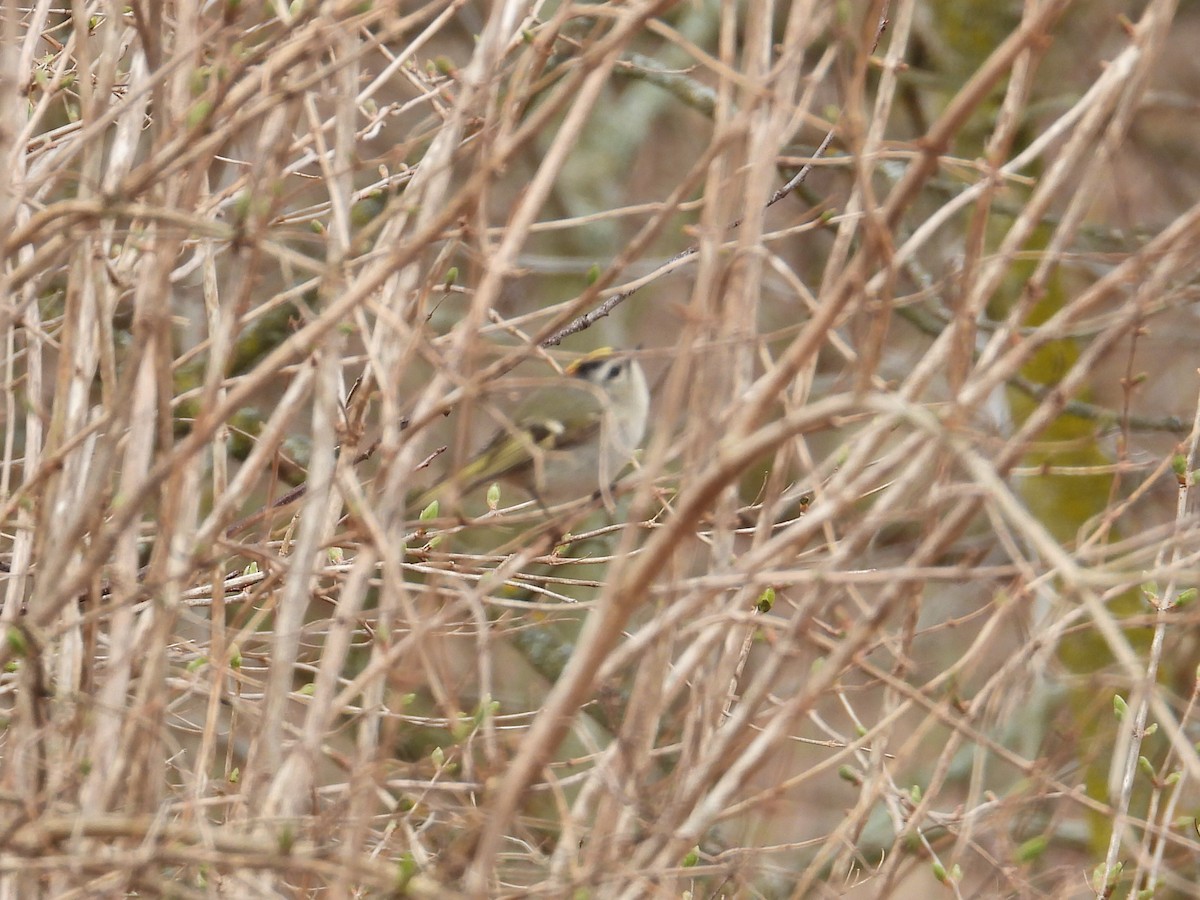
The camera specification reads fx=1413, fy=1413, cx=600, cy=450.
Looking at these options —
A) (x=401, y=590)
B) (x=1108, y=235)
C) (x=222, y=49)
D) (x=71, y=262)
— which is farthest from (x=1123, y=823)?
(x=1108, y=235)

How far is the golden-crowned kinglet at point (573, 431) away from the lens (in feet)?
12.6

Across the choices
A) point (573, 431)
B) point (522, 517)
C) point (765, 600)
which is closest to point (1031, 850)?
point (765, 600)

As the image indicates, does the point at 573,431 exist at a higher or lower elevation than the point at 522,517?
lower

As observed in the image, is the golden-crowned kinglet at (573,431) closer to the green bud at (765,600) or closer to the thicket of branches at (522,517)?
the green bud at (765,600)

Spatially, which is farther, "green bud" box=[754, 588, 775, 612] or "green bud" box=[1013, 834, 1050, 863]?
"green bud" box=[754, 588, 775, 612]

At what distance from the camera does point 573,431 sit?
14.0 ft

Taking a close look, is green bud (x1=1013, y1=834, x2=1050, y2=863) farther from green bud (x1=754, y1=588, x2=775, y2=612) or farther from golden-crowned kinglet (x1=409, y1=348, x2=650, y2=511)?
golden-crowned kinglet (x1=409, y1=348, x2=650, y2=511)

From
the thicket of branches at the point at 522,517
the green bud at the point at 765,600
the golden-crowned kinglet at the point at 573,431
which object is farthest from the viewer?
the golden-crowned kinglet at the point at 573,431

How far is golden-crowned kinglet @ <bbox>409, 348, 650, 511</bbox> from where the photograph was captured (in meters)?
3.84

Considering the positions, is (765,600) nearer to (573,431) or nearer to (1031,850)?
(1031,850)

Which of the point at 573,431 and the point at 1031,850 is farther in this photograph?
the point at 573,431

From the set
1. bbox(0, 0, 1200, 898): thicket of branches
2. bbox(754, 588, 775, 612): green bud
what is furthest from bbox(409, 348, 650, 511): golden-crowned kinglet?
bbox(0, 0, 1200, 898): thicket of branches

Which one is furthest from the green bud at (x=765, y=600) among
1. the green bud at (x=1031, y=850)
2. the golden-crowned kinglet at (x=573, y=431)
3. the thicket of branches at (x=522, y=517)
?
the green bud at (x=1031, y=850)

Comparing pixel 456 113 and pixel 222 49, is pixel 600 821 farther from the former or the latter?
pixel 222 49
